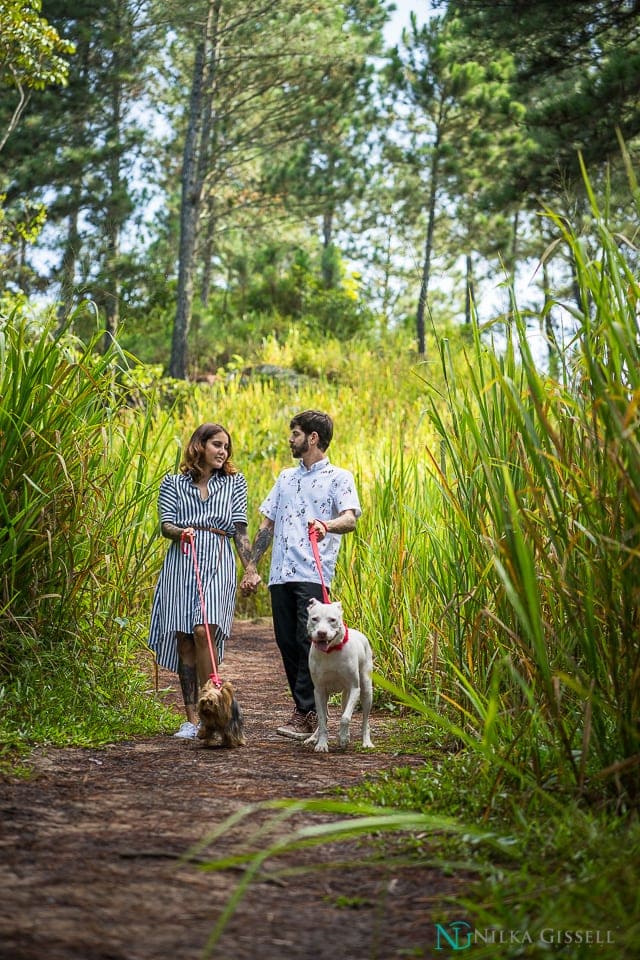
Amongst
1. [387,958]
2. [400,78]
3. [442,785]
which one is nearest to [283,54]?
[400,78]

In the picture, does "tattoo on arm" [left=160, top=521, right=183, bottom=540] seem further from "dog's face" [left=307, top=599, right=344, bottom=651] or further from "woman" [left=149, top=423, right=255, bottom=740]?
"dog's face" [left=307, top=599, right=344, bottom=651]

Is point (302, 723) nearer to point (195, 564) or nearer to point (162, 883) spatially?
point (195, 564)

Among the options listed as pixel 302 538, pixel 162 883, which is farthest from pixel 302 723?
pixel 162 883

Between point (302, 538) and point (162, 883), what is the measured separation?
3071mm

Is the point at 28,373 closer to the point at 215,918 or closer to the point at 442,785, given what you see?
the point at 442,785

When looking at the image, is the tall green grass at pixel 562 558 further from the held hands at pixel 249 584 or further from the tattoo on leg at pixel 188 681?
the tattoo on leg at pixel 188 681

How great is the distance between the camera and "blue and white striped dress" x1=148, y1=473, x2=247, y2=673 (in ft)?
16.6

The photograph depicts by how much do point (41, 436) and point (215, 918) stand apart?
8.73 feet

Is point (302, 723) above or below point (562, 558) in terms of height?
below

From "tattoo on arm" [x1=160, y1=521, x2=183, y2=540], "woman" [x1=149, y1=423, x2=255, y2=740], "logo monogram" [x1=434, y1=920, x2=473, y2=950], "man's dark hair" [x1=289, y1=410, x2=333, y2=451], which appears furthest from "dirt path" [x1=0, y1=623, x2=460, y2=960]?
"man's dark hair" [x1=289, y1=410, x2=333, y2=451]

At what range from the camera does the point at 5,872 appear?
2441mm

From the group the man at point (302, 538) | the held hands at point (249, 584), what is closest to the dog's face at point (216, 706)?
the held hands at point (249, 584)

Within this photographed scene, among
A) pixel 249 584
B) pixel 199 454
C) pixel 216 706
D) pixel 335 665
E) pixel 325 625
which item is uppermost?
pixel 199 454

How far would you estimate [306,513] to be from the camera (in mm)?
5418
